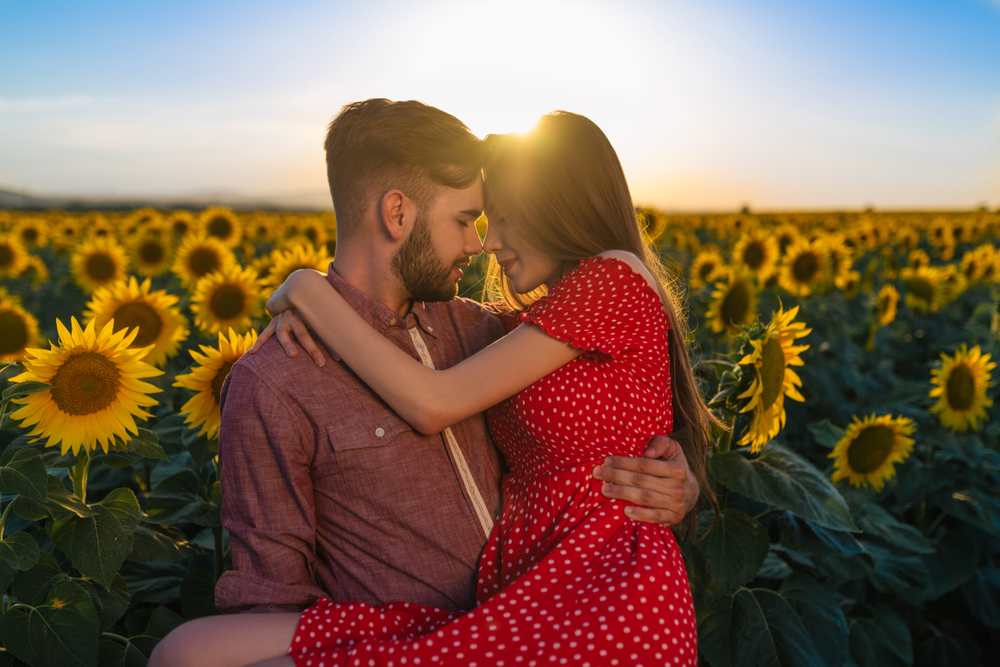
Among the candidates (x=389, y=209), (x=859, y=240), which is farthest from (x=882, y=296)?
(x=389, y=209)

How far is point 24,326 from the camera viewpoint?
434 cm

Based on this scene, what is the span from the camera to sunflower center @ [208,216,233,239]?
26.6 feet

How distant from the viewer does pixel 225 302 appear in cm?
441

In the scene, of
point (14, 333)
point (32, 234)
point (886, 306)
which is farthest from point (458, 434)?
point (32, 234)

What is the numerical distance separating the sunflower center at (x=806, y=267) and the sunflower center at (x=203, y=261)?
5.95 m

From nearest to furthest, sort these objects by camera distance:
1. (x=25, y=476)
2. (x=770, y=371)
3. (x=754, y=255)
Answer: (x=25, y=476) < (x=770, y=371) < (x=754, y=255)

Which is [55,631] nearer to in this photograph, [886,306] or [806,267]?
[806,267]

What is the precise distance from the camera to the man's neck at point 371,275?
2369 millimetres

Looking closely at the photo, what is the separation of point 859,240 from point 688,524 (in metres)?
11.7

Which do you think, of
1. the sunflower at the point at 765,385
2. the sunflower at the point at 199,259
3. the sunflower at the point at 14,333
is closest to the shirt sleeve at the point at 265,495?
the sunflower at the point at 765,385

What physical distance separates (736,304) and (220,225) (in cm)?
606

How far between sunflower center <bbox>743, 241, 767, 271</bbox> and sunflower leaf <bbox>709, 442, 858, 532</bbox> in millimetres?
5621

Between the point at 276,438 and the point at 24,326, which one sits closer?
the point at 276,438

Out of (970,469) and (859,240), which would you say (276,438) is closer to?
(970,469)
